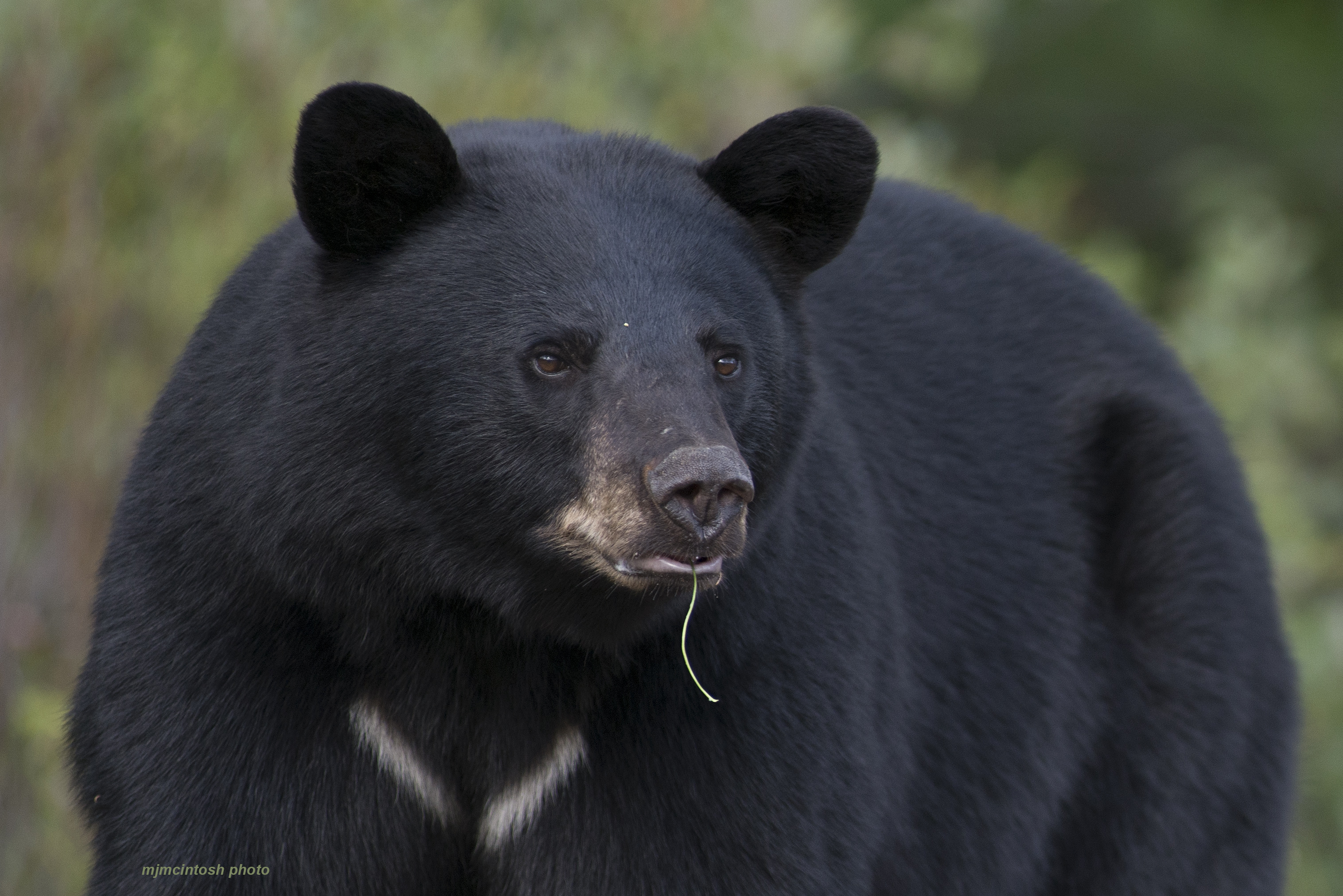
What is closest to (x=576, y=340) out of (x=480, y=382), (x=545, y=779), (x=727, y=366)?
(x=480, y=382)

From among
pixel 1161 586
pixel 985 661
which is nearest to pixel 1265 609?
pixel 1161 586

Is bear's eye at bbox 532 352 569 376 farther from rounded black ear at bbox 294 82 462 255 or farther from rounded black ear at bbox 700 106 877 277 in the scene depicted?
rounded black ear at bbox 700 106 877 277

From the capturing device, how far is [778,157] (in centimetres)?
364

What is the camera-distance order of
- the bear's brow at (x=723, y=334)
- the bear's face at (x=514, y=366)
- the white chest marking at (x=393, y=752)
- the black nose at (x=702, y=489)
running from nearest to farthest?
1. the black nose at (x=702, y=489)
2. the bear's face at (x=514, y=366)
3. the bear's brow at (x=723, y=334)
4. the white chest marking at (x=393, y=752)

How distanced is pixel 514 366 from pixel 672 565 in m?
0.49

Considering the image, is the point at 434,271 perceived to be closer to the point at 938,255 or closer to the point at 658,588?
the point at 658,588

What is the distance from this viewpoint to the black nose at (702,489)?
2.98m

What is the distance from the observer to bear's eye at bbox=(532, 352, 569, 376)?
10.8ft

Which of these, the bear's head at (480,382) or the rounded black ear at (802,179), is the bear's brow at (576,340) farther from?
the rounded black ear at (802,179)

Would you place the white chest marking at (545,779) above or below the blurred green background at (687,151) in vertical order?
below

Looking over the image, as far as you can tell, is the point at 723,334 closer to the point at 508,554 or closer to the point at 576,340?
the point at 576,340

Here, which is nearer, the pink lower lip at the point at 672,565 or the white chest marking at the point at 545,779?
the pink lower lip at the point at 672,565

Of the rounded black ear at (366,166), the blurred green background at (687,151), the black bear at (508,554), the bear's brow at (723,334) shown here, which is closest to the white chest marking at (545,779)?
the black bear at (508,554)

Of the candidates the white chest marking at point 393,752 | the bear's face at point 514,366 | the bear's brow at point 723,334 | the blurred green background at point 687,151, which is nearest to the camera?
the bear's face at point 514,366
